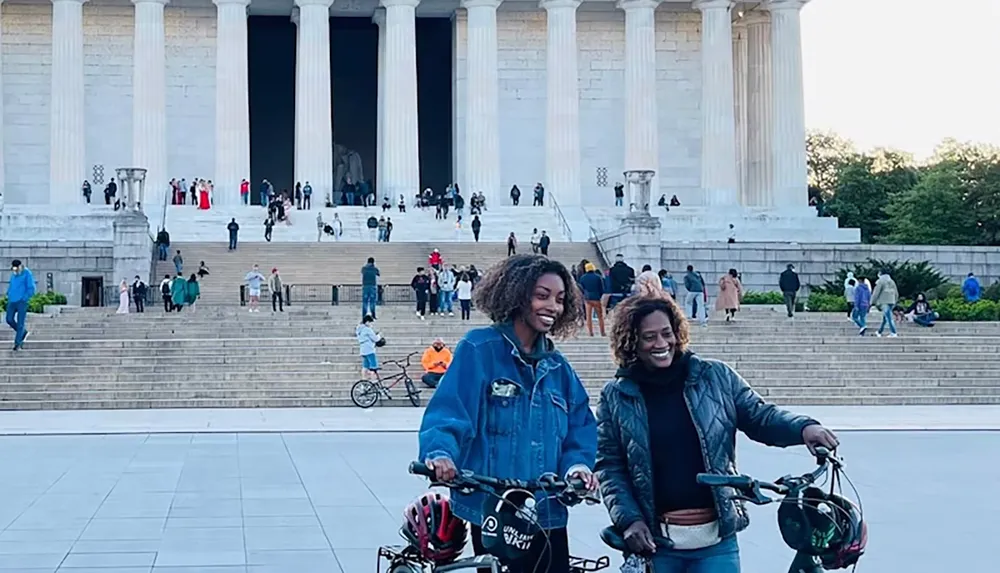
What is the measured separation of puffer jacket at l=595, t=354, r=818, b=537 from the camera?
6932mm

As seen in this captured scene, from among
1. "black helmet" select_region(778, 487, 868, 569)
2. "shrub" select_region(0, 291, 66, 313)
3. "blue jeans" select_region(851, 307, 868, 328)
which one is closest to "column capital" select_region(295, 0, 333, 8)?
"shrub" select_region(0, 291, 66, 313)

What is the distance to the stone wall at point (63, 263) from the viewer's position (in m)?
51.3

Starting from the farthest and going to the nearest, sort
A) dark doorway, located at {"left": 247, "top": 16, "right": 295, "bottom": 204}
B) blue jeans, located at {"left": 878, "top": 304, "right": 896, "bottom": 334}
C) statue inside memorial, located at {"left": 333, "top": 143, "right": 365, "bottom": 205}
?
statue inside memorial, located at {"left": 333, "top": 143, "right": 365, "bottom": 205} → dark doorway, located at {"left": 247, "top": 16, "right": 295, "bottom": 204} → blue jeans, located at {"left": 878, "top": 304, "right": 896, "bottom": 334}

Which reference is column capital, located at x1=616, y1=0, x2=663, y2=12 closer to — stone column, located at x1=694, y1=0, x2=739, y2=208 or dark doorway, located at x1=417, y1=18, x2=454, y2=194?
stone column, located at x1=694, y1=0, x2=739, y2=208

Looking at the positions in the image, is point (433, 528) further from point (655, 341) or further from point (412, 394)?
point (412, 394)

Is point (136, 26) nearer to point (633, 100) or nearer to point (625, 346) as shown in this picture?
point (633, 100)

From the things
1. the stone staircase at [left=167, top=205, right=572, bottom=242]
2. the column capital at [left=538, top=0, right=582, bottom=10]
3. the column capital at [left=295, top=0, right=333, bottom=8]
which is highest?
the column capital at [left=538, top=0, right=582, bottom=10]

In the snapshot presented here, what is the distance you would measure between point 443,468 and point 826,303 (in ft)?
136

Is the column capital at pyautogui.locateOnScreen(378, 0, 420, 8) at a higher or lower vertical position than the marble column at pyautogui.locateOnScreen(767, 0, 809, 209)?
higher

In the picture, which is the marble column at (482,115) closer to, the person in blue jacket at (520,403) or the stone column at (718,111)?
the stone column at (718,111)

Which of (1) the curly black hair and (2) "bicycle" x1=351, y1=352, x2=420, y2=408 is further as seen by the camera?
(2) "bicycle" x1=351, y1=352, x2=420, y2=408

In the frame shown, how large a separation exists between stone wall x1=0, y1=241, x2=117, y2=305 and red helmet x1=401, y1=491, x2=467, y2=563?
152ft

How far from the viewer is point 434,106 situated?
81500mm

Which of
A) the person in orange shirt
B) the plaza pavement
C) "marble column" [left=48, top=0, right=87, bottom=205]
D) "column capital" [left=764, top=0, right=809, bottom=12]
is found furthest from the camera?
"column capital" [left=764, top=0, right=809, bottom=12]
